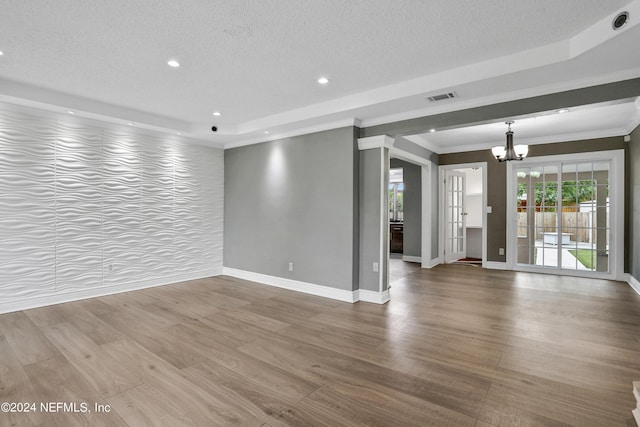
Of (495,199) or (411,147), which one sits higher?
(411,147)

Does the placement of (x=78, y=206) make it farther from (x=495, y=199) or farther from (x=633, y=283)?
(x=633, y=283)

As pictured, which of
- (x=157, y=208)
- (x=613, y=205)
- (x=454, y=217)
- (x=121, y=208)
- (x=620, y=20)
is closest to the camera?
(x=620, y=20)

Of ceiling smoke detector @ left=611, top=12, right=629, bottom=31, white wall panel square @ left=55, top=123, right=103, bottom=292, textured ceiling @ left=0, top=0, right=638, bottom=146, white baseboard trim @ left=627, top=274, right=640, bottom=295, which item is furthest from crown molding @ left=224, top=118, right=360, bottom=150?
white baseboard trim @ left=627, top=274, right=640, bottom=295

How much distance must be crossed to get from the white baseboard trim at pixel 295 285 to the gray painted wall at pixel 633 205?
14.5 feet

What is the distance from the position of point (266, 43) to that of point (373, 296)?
3.21 m

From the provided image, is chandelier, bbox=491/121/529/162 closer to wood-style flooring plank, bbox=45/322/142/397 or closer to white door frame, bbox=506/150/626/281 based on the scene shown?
white door frame, bbox=506/150/626/281

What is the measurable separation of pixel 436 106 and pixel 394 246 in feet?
18.5

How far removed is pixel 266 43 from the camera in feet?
8.62

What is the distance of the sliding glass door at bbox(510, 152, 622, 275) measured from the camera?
5691 mm

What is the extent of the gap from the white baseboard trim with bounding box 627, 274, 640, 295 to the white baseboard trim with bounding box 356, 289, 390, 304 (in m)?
3.78

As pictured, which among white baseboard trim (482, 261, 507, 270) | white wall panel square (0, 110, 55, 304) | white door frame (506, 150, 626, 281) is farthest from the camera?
white baseboard trim (482, 261, 507, 270)

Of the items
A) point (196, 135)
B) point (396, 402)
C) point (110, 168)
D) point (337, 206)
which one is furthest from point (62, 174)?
point (396, 402)

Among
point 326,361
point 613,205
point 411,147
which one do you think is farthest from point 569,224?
point 326,361

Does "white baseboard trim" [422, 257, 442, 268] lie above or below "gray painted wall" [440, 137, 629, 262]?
below
